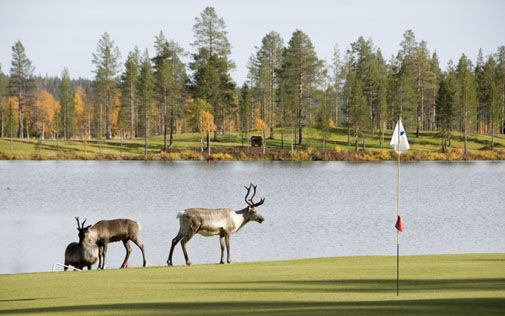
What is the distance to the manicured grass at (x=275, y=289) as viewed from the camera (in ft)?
46.9

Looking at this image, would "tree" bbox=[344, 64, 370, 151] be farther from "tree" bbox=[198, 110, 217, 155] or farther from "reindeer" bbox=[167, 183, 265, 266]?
"reindeer" bbox=[167, 183, 265, 266]

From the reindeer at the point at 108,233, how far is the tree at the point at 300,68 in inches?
3538

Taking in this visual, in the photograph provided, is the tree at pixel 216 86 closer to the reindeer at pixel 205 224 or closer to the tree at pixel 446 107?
the tree at pixel 446 107

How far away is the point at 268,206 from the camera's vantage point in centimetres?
5322

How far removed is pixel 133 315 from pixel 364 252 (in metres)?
18.8

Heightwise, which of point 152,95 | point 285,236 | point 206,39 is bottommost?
point 285,236

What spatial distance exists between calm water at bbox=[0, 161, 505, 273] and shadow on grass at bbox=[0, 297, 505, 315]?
13.5m

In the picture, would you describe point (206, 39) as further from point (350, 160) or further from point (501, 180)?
point (501, 180)

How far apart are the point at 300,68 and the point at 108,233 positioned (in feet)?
302

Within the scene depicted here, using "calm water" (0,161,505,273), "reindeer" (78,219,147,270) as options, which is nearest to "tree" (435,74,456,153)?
"calm water" (0,161,505,273)

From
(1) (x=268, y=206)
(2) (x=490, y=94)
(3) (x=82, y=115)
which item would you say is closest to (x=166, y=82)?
(2) (x=490, y=94)

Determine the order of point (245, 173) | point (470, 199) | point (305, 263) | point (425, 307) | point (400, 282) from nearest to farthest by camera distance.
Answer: point (425, 307) < point (400, 282) < point (305, 263) < point (470, 199) < point (245, 173)

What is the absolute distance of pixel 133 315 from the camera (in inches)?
561

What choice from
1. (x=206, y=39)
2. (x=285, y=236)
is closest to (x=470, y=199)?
(x=285, y=236)
